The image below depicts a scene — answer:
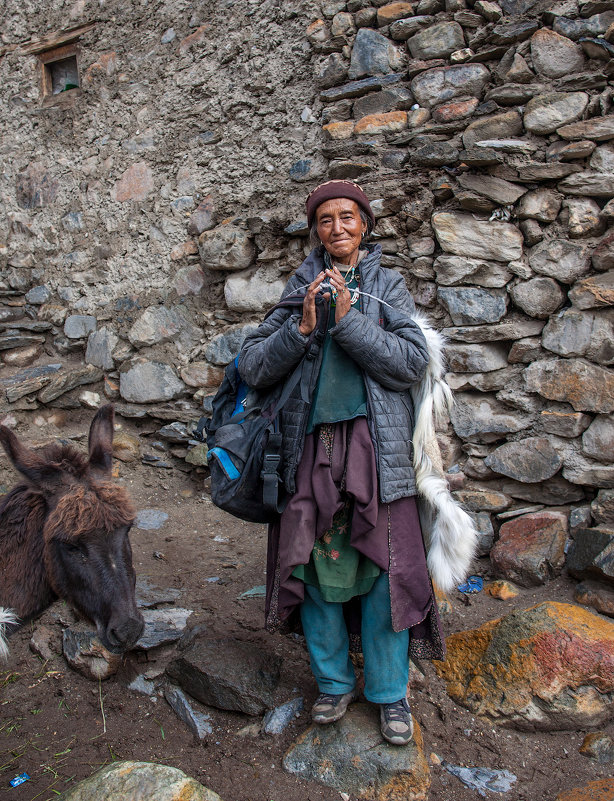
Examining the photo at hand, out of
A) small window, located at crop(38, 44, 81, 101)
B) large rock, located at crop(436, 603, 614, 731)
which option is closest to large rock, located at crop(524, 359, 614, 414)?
large rock, located at crop(436, 603, 614, 731)

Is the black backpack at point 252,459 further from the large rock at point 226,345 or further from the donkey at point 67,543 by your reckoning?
the large rock at point 226,345

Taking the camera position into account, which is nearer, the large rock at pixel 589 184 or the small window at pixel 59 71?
the large rock at pixel 589 184

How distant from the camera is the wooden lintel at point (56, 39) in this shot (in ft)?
17.6

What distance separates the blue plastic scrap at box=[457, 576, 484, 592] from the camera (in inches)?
136


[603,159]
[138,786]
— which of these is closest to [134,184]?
[603,159]

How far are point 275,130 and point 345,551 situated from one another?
10.9 ft

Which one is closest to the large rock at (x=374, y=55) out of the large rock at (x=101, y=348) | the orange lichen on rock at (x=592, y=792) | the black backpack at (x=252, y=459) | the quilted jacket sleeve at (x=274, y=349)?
the quilted jacket sleeve at (x=274, y=349)

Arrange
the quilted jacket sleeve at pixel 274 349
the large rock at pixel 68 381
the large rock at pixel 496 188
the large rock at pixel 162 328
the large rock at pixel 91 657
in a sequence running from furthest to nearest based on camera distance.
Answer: the large rock at pixel 68 381 → the large rock at pixel 162 328 → the large rock at pixel 496 188 → the large rock at pixel 91 657 → the quilted jacket sleeve at pixel 274 349

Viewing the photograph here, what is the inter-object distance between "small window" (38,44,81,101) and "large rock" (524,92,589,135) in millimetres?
4044

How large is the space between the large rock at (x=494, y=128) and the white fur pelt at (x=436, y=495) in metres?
1.89

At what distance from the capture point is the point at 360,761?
7.54 feet

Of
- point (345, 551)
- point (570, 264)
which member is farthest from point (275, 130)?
point (345, 551)

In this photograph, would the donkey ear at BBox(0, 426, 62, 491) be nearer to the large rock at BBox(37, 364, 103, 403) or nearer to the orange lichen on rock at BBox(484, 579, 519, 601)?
the orange lichen on rock at BBox(484, 579, 519, 601)

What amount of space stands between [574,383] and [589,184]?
112cm
